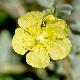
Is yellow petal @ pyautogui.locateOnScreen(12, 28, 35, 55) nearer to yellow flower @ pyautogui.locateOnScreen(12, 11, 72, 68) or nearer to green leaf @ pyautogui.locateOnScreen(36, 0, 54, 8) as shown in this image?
yellow flower @ pyautogui.locateOnScreen(12, 11, 72, 68)

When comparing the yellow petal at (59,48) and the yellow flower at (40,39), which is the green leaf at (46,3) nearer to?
the yellow flower at (40,39)

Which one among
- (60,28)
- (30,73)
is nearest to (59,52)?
(60,28)

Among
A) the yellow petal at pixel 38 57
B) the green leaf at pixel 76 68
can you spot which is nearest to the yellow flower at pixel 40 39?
the yellow petal at pixel 38 57

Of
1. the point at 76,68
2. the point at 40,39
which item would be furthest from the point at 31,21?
the point at 76,68

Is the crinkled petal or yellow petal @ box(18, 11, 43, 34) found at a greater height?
yellow petal @ box(18, 11, 43, 34)

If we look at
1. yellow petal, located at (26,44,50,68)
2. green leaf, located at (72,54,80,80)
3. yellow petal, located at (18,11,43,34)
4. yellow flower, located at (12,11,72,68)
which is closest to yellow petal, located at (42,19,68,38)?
yellow flower, located at (12,11,72,68)

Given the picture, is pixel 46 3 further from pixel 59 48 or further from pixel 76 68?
pixel 76 68

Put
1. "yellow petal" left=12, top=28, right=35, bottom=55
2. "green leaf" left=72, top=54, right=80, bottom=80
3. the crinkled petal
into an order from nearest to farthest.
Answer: "yellow petal" left=12, top=28, right=35, bottom=55, the crinkled petal, "green leaf" left=72, top=54, right=80, bottom=80
